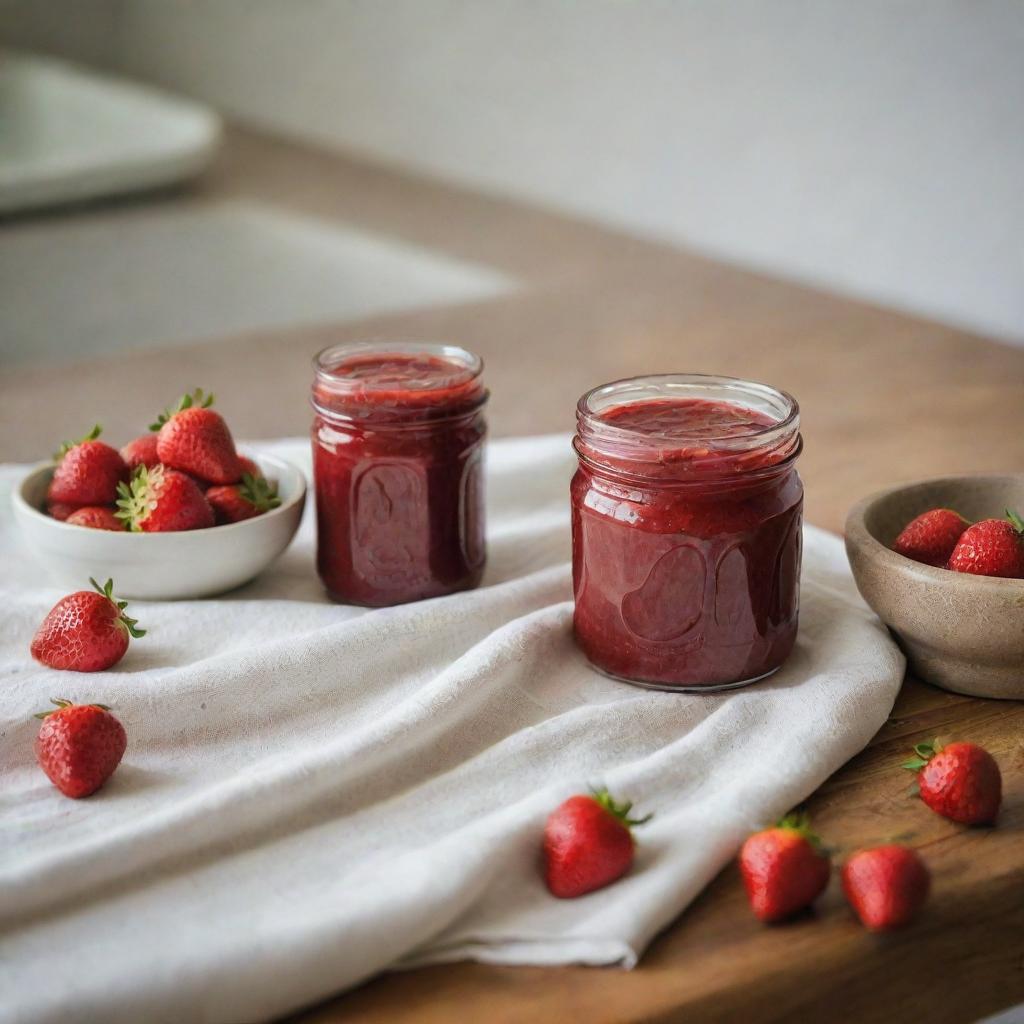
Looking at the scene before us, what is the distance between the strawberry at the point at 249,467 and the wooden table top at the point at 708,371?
38 centimetres

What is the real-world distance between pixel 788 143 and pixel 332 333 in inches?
31.2

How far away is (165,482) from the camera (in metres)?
1.05

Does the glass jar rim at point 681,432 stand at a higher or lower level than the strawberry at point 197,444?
higher

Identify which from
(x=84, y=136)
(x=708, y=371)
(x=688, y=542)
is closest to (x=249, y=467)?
(x=688, y=542)

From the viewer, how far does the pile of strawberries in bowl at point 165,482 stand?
106cm

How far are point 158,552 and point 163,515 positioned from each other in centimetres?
3

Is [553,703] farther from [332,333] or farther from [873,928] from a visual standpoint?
[332,333]

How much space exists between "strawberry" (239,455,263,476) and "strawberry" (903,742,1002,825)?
573mm

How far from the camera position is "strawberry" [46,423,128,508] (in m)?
1.07

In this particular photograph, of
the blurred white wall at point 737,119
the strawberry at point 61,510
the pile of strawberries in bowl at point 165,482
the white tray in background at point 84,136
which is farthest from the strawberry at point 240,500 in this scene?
the white tray in background at point 84,136

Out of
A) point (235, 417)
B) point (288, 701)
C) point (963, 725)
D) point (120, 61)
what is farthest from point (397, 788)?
point (120, 61)

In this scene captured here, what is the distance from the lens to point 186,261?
2.77 metres

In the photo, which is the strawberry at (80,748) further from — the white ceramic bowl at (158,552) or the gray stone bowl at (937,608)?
the gray stone bowl at (937,608)

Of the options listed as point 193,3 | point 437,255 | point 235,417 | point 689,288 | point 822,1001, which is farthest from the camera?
point 193,3
